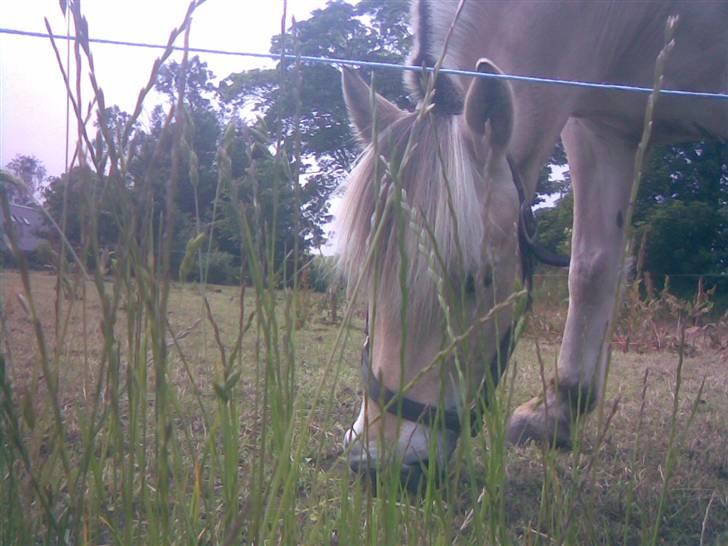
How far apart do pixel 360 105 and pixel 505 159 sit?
480 mm

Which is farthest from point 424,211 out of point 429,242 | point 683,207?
point 683,207

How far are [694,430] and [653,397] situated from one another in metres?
0.49

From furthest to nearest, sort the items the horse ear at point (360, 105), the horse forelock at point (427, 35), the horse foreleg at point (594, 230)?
the horse foreleg at point (594, 230), the horse forelock at point (427, 35), the horse ear at point (360, 105)

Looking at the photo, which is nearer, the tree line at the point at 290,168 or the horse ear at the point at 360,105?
the tree line at the point at 290,168

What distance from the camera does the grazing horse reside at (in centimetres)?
159

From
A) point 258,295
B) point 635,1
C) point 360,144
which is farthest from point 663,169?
point 258,295

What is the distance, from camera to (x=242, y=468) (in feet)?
6.02

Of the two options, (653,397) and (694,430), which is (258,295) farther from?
(653,397)

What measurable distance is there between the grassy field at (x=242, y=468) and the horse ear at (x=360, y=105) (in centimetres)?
81

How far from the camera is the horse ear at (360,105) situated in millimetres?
2088

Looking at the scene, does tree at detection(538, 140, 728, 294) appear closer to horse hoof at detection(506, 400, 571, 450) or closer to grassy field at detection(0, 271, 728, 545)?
horse hoof at detection(506, 400, 571, 450)

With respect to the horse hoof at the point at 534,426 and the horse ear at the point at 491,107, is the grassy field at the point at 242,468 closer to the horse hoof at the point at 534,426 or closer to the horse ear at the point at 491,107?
the horse hoof at the point at 534,426

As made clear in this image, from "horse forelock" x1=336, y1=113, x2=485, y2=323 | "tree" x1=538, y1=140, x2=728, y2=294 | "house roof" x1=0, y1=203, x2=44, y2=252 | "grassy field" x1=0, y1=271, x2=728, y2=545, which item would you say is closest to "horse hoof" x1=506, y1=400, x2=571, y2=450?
"grassy field" x1=0, y1=271, x2=728, y2=545

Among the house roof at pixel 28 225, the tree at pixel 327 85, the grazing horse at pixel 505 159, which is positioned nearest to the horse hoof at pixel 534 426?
the grazing horse at pixel 505 159
